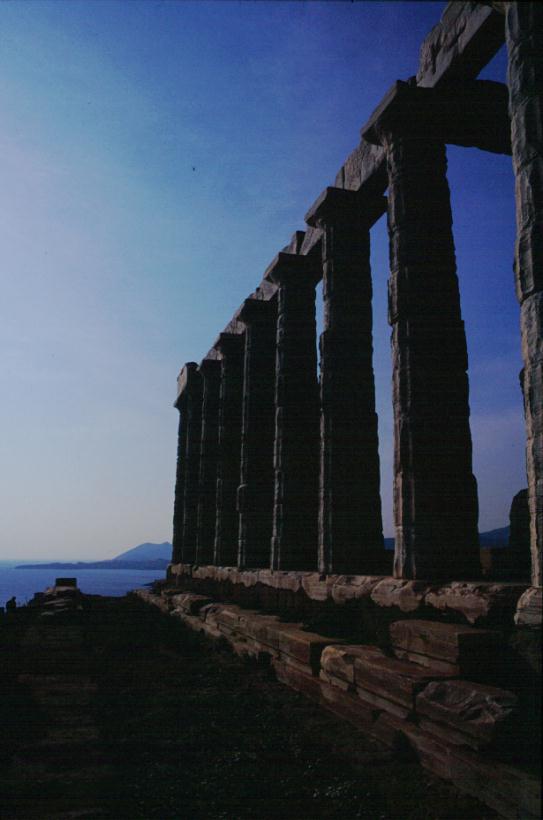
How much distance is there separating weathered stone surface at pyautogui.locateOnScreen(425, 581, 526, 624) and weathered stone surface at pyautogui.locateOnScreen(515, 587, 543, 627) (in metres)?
0.69

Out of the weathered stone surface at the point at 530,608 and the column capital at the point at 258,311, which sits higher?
the column capital at the point at 258,311

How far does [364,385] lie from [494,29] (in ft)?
21.4

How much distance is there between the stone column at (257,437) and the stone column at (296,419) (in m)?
2.18

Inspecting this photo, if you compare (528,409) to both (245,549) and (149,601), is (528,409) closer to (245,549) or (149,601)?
(245,549)

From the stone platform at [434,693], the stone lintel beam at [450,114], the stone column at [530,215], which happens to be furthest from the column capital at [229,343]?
the stone column at [530,215]

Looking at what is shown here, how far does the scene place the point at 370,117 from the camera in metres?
11.3

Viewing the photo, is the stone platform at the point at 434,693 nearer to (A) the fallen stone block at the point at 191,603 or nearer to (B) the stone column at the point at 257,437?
(A) the fallen stone block at the point at 191,603

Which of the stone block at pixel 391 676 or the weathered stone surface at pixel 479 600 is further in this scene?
the weathered stone surface at pixel 479 600

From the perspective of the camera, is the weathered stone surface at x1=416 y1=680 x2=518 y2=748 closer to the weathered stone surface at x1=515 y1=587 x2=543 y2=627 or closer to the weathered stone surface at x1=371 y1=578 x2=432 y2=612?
the weathered stone surface at x1=515 y1=587 x2=543 y2=627

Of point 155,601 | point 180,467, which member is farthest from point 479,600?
point 180,467

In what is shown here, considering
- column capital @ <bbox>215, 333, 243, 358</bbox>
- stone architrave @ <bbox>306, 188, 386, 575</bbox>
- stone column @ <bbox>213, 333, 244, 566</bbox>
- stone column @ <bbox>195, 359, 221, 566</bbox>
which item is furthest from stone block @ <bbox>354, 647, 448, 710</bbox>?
stone column @ <bbox>195, 359, 221, 566</bbox>

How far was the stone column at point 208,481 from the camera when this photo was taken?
2467 centimetres

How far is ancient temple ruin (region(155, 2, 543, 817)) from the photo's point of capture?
704 centimetres

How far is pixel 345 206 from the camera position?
45.3ft
